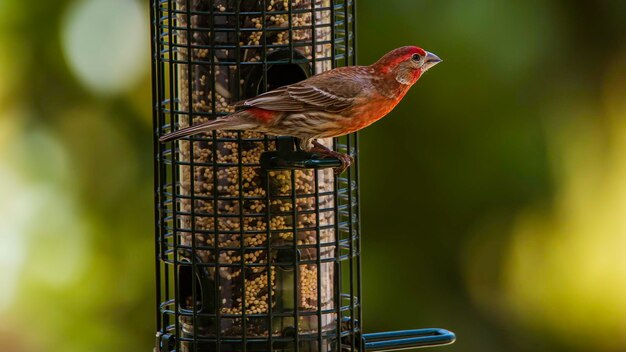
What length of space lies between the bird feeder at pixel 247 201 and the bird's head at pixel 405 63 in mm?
283

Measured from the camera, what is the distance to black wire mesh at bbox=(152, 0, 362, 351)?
23.7 feet

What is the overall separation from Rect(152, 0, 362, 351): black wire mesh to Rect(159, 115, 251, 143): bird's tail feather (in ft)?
0.98

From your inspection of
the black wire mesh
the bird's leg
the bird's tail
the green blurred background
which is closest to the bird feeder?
the black wire mesh

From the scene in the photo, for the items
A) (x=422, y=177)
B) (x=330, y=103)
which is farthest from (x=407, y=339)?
(x=422, y=177)

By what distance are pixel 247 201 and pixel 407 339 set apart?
104 cm

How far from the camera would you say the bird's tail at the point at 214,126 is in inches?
268

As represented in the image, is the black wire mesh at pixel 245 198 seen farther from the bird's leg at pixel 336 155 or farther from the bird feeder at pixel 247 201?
the bird's leg at pixel 336 155

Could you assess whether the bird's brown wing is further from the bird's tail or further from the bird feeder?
the bird feeder
